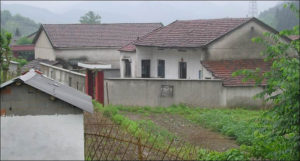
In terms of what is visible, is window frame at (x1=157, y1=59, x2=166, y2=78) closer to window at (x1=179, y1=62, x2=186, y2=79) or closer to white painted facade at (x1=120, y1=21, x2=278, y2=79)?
white painted facade at (x1=120, y1=21, x2=278, y2=79)

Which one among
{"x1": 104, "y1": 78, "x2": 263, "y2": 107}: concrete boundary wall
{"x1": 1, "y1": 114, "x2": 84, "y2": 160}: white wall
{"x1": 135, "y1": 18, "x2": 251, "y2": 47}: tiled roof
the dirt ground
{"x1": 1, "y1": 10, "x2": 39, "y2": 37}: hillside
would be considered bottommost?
the dirt ground

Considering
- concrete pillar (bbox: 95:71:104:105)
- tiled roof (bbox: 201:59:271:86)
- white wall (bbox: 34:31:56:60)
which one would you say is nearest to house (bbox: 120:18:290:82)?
tiled roof (bbox: 201:59:271:86)

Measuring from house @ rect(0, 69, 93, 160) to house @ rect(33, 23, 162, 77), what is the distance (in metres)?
27.0

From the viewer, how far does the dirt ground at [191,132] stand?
50.3 ft

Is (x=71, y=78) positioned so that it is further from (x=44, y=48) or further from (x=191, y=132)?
(x=44, y=48)

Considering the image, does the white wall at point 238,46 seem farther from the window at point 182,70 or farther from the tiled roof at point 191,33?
the window at point 182,70

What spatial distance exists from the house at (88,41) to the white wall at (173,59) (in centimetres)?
677

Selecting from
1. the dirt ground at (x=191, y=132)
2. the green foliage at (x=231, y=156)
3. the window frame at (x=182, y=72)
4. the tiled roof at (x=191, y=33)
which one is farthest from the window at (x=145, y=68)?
the green foliage at (x=231, y=156)

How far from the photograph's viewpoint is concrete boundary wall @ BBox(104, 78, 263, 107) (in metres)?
22.9

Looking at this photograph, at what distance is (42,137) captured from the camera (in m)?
8.95

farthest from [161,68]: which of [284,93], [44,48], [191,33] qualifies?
[284,93]

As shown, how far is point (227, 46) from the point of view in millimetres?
26172

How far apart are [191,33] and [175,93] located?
603 centimetres

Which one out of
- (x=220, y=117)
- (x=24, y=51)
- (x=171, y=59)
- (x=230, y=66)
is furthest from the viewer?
(x=24, y=51)
